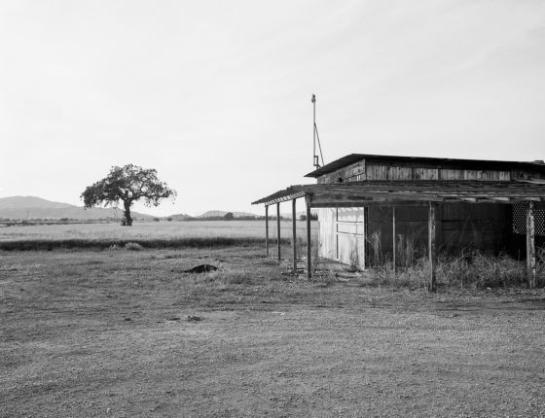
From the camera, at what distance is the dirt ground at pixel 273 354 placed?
3945mm

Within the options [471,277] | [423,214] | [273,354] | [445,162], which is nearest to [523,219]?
[445,162]

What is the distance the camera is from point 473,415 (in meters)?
3.66

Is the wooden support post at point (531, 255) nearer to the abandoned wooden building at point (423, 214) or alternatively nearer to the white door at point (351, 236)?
the abandoned wooden building at point (423, 214)

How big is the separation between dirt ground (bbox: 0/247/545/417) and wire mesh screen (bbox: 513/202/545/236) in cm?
634

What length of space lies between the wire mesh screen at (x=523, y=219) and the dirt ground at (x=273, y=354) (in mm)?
6336

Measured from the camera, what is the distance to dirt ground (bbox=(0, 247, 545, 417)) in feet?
12.9

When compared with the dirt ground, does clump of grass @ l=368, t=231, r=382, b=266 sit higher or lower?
higher

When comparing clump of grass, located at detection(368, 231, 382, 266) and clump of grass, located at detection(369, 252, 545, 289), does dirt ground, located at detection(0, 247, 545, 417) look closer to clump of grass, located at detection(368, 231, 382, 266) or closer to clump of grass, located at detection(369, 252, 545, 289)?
clump of grass, located at detection(369, 252, 545, 289)

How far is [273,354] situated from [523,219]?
1298 centimetres

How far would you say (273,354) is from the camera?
17.5 ft

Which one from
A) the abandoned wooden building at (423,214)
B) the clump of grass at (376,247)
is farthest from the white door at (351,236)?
the clump of grass at (376,247)

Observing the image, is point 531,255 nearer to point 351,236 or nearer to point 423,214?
point 423,214

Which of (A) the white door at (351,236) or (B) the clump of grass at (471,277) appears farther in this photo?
(A) the white door at (351,236)

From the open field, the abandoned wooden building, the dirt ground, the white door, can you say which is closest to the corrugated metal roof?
A: the abandoned wooden building
